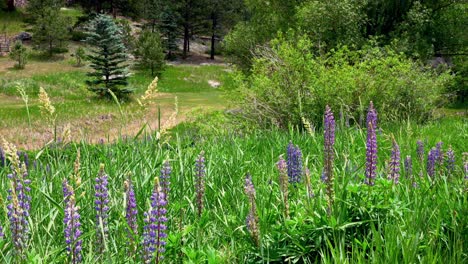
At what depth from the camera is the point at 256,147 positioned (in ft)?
22.5

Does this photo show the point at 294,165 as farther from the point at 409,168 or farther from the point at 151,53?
the point at 151,53

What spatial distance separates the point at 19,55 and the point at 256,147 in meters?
37.4

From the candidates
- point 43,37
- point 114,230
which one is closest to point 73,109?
point 43,37

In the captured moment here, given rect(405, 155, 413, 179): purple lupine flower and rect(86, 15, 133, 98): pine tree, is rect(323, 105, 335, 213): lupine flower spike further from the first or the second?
rect(86, 15, 133, 98): pine tree

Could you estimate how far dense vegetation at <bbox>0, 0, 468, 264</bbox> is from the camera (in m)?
2.51

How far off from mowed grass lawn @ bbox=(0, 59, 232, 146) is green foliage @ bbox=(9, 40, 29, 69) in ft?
2.21

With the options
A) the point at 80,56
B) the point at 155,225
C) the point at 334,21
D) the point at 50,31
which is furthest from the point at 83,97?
the point at 155,225

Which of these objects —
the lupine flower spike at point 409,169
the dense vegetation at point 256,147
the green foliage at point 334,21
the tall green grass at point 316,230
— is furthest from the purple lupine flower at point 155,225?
the green foliage at point 334,21

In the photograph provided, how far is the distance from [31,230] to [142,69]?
4269cm

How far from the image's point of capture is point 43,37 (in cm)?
4366

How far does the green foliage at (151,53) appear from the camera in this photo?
4156 centimetres

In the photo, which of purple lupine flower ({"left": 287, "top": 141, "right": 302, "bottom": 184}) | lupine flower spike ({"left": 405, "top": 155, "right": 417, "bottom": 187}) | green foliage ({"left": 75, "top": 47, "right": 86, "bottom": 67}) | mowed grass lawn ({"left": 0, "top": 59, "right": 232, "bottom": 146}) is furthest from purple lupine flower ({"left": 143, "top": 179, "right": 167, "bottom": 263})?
green foliage ({"left": 75, "top": 47, "right": 86, "bottom": 67})

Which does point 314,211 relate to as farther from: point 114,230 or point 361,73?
point 361,73

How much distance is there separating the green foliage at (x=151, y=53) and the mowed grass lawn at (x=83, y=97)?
96 centimetres
